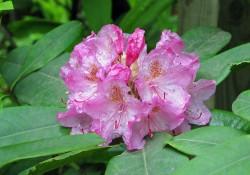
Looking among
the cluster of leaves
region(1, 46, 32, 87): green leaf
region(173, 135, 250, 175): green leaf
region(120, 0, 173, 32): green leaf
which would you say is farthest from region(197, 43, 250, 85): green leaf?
region(120, 0, 173, 32): green leaf

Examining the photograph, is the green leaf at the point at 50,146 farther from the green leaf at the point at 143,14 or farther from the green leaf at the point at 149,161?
the green leaf at the point at 143,14

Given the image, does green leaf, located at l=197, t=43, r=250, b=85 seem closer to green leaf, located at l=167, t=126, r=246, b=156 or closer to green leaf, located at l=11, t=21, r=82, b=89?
green leaf, located at l=167, t=126, r=246, b=156

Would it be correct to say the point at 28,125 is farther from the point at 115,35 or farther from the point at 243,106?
the point at 243,106

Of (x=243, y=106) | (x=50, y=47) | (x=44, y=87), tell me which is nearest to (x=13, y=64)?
(x=50, y=47)

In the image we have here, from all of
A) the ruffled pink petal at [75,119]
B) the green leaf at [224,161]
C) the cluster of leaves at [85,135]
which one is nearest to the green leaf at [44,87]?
the cluster of leaves at [85,135]

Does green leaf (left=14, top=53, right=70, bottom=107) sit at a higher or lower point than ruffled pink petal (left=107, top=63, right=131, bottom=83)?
lower
